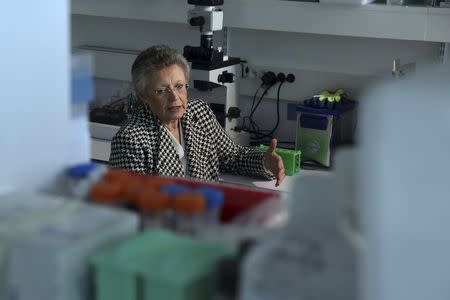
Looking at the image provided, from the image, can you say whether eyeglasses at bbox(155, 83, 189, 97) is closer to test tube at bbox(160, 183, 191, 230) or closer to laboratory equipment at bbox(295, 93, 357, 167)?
laboratory equipment at bbox(295, 93, 357, 167)

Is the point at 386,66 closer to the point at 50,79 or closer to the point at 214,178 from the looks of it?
the point at 214,178

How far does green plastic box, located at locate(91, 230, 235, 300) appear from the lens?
720 millimetres

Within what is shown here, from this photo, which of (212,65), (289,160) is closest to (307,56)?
(212,65)

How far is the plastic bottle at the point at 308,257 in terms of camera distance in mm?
674

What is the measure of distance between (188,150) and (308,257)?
1.83 meters

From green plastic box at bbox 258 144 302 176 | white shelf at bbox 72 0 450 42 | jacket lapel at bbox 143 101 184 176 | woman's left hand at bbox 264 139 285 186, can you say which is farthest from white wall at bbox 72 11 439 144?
jacket lapel at bbox 143 101 184 176

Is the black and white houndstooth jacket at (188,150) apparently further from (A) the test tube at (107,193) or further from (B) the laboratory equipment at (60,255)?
(B) the laboratory equipment at (60,255)

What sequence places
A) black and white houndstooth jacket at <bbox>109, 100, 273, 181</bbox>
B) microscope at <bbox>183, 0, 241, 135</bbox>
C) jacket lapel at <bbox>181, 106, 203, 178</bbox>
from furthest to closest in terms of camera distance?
microscope at <bbox>183, 0, 241, 135</bbox>, jacket lapel at <bbox>181, 106, 203, 178</bbox>, black and white houndstooth jacket at <bbox>109, 100, 273, 181</bbox>

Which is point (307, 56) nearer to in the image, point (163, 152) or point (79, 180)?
point (163, 152)

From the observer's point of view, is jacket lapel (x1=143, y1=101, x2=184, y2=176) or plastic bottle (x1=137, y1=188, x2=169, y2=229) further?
jacket lapel (x1=143, y1=101, x2=184, y2=176)

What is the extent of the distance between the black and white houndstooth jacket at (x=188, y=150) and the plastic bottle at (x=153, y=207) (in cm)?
146

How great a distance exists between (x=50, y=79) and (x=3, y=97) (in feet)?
0.26

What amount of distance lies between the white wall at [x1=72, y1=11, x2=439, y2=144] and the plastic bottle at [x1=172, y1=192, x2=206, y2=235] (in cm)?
236

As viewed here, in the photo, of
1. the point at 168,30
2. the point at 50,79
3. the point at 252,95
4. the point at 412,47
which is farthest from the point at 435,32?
the point at 50,79
